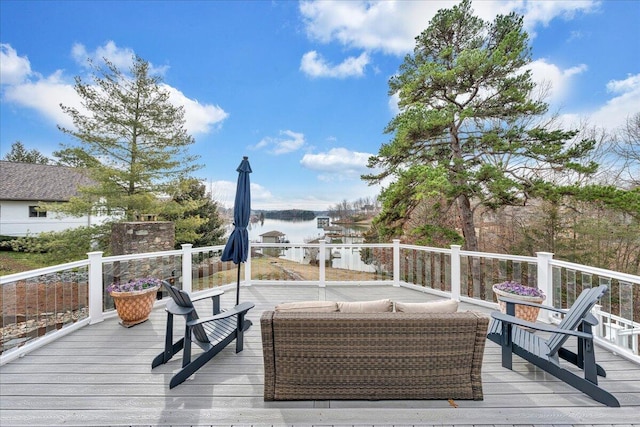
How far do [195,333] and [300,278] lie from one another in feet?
13.5

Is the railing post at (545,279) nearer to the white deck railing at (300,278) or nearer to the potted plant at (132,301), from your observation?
the white deck railing at (300,278)

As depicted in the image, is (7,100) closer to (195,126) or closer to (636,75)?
(195,126)

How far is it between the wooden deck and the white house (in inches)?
610

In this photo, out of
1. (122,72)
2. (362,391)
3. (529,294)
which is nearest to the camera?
(362,391)

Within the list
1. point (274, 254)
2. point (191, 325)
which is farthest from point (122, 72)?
point (191, 325)

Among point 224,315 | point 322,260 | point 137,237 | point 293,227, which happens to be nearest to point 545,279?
point 322,260

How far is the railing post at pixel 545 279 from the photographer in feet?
12.6

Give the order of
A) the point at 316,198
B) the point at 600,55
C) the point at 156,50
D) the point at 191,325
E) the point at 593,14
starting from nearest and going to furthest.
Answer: the point at 191,325, the point at 593,14, the point at 600,55, the point at 156,50, the point at 316,198

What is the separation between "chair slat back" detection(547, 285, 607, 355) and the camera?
2324 mm

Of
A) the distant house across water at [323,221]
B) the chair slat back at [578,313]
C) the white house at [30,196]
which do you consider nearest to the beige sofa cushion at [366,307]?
the chair slat back at [578,313]

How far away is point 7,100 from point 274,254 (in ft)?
41.9

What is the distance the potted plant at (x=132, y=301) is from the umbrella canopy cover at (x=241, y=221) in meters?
1.46

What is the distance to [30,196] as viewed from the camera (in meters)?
16.0

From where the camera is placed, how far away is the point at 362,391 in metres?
2.14
